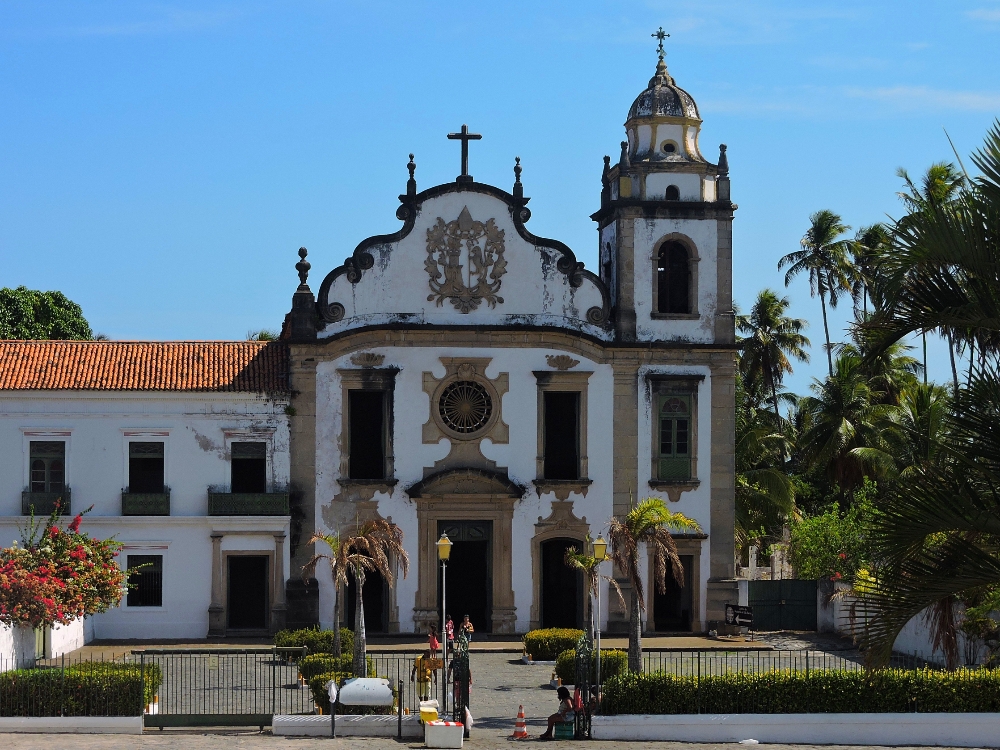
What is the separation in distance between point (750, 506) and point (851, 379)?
5266 millimetres

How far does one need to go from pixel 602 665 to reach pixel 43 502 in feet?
49.0

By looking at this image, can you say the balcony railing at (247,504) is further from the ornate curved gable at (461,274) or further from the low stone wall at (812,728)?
the low stone wall at (812,728)

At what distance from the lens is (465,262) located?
116ft

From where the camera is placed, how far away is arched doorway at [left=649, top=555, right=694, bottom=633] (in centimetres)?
3562

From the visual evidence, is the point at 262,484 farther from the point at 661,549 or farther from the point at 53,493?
the point at 661,549

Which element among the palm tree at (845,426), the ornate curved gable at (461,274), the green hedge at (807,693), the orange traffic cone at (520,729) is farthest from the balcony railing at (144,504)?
the palm tree at (845,426)

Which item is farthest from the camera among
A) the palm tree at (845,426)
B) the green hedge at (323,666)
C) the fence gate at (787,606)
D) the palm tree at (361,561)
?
the palm tree at (845,426)

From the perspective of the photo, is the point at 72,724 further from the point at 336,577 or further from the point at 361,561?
the point at 361,561

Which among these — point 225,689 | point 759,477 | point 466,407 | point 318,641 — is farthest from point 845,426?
point 225,689

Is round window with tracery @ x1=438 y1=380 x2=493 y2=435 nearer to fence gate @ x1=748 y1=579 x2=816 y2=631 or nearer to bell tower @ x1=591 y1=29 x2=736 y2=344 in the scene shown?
bell tower @ x1=591 y1=29 x2=736 y2=344

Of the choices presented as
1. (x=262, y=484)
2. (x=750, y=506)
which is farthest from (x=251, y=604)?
(x=750, y=506)

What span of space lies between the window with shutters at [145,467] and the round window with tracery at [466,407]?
6834 millimetres

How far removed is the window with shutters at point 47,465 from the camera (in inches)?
1352

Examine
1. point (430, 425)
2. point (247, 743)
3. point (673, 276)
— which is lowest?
point (247, 743)
